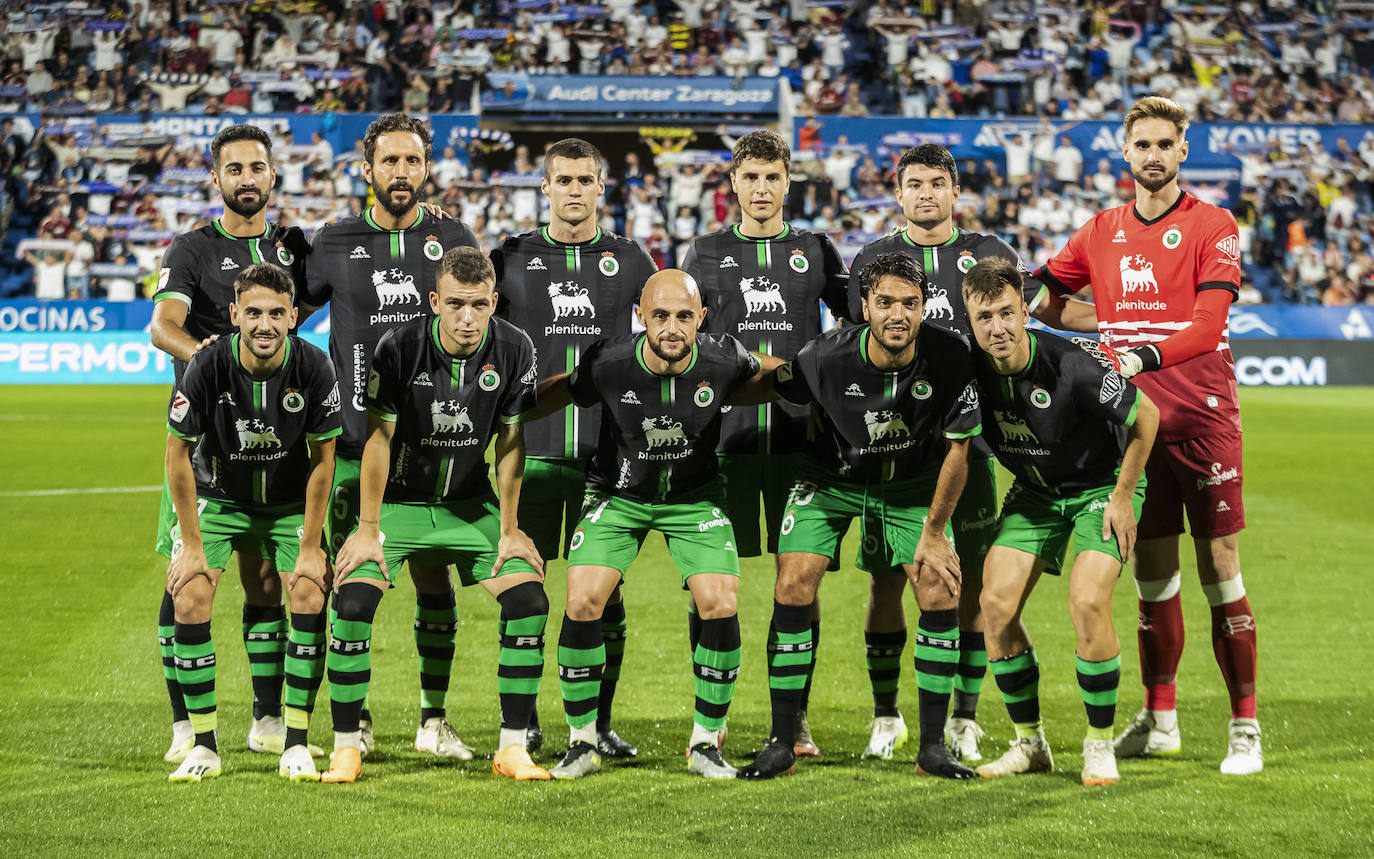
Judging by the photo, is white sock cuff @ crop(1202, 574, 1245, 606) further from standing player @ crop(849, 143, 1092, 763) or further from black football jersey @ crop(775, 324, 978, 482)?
black football jersey @ crop(775, 324, 978, 482)

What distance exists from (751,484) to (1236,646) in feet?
6.31

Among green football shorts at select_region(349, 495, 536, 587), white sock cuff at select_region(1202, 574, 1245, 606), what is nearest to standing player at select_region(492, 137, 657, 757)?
green football shorts at select_region(349, 495, 536, 587)

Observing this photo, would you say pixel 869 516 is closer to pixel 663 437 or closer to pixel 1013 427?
pixel 1013 427

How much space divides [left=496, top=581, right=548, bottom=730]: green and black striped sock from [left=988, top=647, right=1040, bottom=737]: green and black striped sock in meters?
1.59

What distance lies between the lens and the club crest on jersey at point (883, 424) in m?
4.71

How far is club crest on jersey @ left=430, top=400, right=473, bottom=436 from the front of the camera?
471cm

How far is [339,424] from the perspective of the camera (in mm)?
4684

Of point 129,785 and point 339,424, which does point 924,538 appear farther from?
point 129,785

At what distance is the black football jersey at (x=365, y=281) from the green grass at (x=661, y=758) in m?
1.48

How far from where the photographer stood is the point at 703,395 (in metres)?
4.79

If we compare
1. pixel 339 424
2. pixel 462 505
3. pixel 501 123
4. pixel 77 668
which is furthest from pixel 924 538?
pixel 501 123

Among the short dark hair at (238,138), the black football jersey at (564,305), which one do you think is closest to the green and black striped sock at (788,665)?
the black football jersey at (564,305)

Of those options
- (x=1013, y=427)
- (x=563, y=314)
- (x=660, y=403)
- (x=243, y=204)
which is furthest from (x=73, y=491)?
(x=1013, y=427)

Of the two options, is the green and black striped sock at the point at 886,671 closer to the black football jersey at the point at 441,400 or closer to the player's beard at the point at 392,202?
the black football jersey at the point at 441,400
